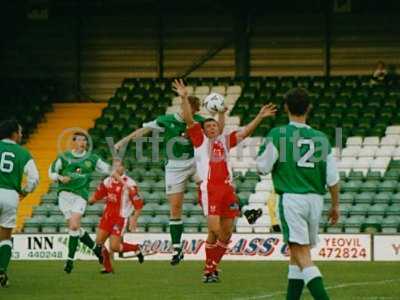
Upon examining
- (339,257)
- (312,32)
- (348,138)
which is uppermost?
(312,32)

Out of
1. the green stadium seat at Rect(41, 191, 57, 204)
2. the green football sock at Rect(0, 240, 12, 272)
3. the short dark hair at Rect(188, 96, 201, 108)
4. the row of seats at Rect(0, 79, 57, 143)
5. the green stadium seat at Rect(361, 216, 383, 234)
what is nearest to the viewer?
the green football sock at Rect(0, 240, 12, 272)

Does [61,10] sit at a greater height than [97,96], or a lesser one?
greater

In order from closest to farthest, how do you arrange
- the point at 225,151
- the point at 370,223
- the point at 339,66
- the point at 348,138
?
1. the point at 225,151
2. the point at 370,223
3. the point at 348,138
4. the point at 339,66

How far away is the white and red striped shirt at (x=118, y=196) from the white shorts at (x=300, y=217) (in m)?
9.09

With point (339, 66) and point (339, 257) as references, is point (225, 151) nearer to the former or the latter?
point (339, 257)

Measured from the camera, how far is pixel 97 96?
1467 inches

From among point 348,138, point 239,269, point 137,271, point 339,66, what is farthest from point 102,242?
point 339,66

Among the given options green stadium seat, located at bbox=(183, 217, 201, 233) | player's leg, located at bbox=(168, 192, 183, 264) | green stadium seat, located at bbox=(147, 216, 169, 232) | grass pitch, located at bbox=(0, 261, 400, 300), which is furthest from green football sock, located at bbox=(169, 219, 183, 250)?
green stadium seat, located at bbox=(147, 216, 169, 232)

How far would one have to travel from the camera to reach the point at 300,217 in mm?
12672

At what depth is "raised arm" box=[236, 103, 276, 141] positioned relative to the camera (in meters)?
15.7

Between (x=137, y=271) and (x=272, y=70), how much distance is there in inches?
631

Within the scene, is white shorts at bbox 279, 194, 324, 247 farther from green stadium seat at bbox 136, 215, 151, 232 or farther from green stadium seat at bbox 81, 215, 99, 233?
green stadium seat at bbox 81, 215, 99, 233

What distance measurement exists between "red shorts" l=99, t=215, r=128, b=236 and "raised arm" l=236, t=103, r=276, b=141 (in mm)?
4400

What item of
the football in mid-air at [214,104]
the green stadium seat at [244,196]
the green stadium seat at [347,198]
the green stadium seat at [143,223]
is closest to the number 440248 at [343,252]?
the green stadium seat at [347,198]
